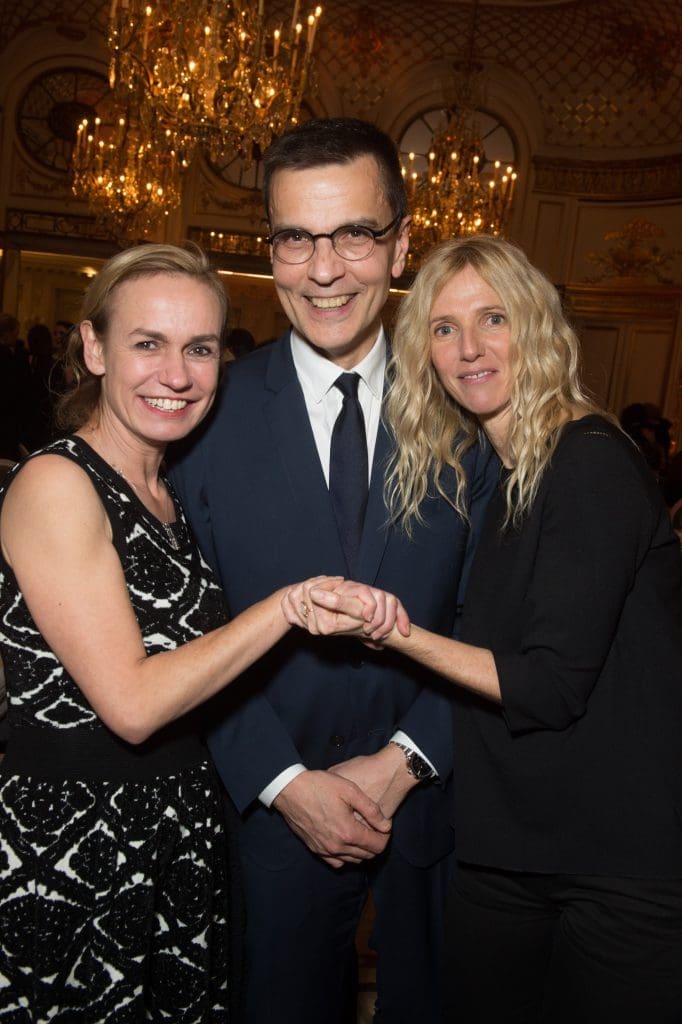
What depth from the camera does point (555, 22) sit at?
10211 mm

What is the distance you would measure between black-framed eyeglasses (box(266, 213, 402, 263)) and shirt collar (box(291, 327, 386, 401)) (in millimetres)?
172

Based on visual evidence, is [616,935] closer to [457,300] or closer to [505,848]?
[505,848]

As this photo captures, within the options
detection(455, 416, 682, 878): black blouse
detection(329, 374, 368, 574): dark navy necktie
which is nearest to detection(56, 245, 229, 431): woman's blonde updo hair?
detection(329, 374, 368, 574): dark navy necktie

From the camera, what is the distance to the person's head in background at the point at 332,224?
182 cm

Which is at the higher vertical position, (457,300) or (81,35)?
(81,35)

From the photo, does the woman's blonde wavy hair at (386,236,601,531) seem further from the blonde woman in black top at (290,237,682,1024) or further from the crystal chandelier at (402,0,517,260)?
the crystal chandelier at (402,0,517,260)

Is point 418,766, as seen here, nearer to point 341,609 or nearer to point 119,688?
point 341,609

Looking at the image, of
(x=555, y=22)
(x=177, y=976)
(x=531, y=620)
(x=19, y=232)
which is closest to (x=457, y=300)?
(x=531, y=620)

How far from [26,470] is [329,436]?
621 mm

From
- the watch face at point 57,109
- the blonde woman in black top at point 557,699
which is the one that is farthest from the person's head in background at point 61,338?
the watch face at point 57,109

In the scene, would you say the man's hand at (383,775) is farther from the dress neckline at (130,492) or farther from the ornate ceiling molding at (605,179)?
the ornate ceiling molding at (605,179)

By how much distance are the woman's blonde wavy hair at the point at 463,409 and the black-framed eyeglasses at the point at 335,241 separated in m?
0.12

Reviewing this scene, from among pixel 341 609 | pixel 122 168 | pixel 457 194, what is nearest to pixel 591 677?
pixel 341 609

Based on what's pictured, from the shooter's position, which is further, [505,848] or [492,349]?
[492,349]
